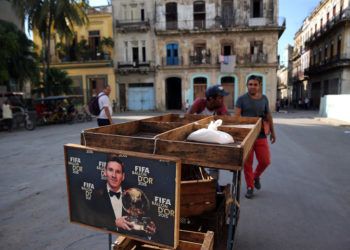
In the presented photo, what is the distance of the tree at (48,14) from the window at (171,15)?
8.80m

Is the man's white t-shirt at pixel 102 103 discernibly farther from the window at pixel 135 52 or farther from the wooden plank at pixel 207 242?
the window at pixel 135 52

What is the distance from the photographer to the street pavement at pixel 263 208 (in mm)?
3164

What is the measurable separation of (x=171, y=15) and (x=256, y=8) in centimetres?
801

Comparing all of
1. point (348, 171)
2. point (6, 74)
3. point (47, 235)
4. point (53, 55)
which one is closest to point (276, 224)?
point (47, 235)

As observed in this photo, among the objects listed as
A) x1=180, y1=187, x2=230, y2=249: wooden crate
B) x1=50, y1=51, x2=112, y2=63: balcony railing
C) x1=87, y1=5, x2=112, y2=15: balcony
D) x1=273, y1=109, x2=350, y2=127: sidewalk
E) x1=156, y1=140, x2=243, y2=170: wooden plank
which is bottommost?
x1=273, y1=109, x2=350, y2=127: sidewalk

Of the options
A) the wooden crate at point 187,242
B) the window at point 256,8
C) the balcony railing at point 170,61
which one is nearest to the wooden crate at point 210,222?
the wooden crate at point 187,242

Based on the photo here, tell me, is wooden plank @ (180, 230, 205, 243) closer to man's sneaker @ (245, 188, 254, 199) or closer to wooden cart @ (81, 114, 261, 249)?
wooden cart @ (81, 114, 261, 249)

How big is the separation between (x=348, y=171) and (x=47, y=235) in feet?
18.8

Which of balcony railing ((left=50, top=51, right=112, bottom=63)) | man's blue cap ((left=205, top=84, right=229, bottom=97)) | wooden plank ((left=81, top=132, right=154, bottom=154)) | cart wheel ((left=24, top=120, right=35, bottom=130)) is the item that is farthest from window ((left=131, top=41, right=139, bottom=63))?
wooden plank ((left=81, top=132, right=154, bottom=154))

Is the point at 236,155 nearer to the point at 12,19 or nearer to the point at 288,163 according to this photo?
the point at 288,163

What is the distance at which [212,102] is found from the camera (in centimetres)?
396

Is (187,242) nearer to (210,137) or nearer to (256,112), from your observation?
(210,137)

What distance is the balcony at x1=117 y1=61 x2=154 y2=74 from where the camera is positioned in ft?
88.3

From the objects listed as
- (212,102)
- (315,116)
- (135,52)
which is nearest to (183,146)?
(212,102)
